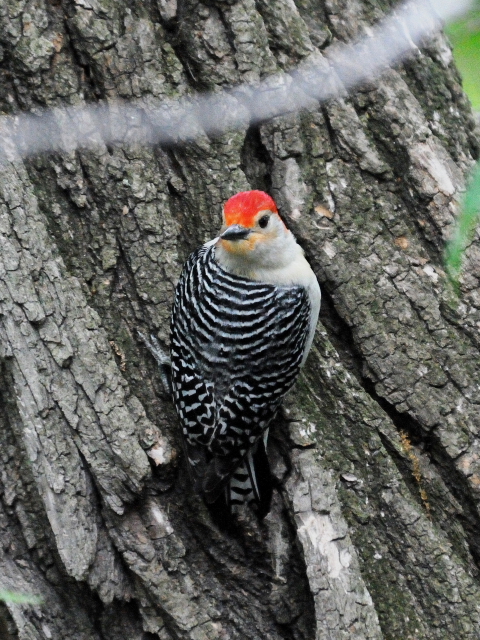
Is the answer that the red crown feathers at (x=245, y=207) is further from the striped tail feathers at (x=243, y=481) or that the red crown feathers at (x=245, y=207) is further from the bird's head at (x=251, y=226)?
the striped tail feathers at (x=243, y=481)

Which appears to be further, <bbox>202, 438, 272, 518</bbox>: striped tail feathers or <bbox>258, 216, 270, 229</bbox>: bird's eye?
<bbox>258, 216, 270, 229</bbox>: bird's eye

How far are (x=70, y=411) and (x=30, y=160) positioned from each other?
1.12m

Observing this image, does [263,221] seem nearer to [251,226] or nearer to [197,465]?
[251,226]

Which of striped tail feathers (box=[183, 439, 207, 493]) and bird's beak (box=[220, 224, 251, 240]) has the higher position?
bird's beak (box=[220, 224, 251, 240])

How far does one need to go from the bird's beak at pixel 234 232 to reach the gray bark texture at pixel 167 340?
0.31 m

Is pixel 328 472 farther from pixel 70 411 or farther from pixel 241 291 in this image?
pixel 70 411

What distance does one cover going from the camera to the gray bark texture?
115 inches

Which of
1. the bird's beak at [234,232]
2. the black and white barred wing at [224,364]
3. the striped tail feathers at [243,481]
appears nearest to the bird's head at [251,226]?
the bird's beak at [234,232]

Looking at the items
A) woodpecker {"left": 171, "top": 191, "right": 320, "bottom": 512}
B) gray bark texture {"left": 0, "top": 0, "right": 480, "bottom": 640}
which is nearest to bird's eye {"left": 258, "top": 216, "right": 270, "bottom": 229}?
woodpecker {"left": 171, "top": 191, "right": 320, "bottom": 512}

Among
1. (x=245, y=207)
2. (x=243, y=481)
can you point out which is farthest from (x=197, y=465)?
(x=245, y=207)

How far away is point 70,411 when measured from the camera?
2.93 metres

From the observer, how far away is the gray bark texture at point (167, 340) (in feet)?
9.56

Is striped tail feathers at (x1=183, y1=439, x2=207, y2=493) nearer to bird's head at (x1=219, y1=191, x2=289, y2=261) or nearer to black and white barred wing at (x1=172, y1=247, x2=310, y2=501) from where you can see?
black and white barred wing at (x1=172, y1=247, x2=310, y2=501)

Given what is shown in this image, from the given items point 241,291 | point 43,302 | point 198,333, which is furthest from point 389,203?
point 43,302
